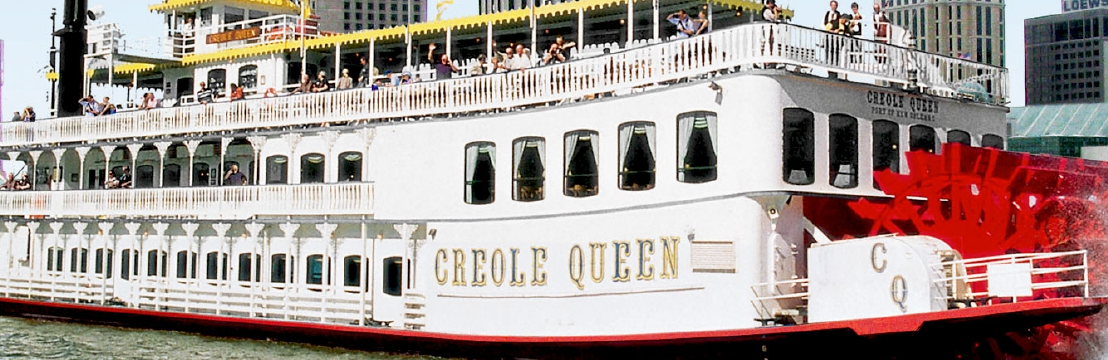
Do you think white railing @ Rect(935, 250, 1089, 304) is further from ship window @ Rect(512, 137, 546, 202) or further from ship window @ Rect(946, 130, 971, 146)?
ship window @ Rect(512, 137, 546, 202)

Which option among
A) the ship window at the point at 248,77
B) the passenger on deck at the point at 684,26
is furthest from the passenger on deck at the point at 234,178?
the passenger on deck at the point at 684,26

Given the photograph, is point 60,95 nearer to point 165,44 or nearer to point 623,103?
point 165,44

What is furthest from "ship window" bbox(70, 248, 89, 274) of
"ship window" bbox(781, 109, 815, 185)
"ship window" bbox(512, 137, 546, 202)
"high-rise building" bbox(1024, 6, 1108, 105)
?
"high-rise building" bbox(1024, 6, 1108, 105)

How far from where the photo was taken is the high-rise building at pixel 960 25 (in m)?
150

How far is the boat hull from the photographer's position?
1211cm

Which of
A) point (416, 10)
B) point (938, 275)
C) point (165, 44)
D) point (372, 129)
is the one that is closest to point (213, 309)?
point (372, 129)

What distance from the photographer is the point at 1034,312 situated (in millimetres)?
12008

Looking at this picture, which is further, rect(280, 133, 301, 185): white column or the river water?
rect(280, 133, 301, 185): white column

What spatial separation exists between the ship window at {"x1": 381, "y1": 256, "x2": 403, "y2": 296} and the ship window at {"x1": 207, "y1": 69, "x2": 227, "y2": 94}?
7558mm

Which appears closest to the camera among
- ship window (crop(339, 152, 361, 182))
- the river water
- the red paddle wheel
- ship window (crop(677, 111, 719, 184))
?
ship window (crop(677, 111, 719, 184))

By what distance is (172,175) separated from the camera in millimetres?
24047

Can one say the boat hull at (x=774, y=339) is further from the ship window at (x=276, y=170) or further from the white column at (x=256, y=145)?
the ship window at (x=276, y=170)

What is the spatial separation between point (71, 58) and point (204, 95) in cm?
444

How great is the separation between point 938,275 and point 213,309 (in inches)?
496
